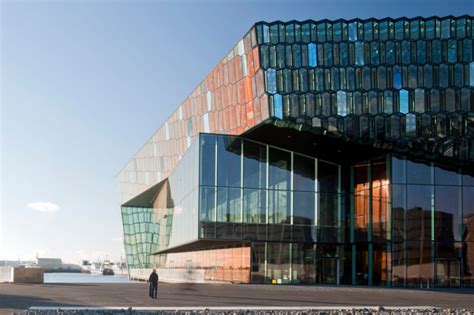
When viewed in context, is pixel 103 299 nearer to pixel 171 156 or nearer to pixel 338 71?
pixel 338 71

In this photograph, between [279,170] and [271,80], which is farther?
[279,170]

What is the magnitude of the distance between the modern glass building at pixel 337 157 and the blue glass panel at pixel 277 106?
3.4 inches

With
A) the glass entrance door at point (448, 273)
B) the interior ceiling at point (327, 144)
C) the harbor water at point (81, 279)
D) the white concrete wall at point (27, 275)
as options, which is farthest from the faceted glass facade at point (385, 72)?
the harbor water at point (81, 279)

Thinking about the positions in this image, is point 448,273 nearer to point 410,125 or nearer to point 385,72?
point 410,125

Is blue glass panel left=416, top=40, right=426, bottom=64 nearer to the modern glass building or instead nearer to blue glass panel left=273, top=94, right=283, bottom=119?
the modern glass building

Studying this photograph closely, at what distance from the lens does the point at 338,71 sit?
40.9 meters

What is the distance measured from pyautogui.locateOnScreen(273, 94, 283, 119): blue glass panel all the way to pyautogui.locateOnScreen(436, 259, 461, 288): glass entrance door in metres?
13.6

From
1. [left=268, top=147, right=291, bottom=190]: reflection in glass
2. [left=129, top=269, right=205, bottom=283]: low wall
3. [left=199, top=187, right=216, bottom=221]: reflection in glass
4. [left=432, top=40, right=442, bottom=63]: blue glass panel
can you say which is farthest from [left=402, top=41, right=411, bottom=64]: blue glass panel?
[left=129, top=269, right=205, bottom=283]: low wall

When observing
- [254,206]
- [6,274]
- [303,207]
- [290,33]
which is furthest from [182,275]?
[290,33]

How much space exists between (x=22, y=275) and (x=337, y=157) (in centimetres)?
2066

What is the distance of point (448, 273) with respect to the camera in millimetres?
43625

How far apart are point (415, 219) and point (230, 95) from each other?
13.7 metres

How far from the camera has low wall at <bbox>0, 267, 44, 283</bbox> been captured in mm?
40625

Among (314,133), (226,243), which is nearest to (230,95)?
(314,133)
